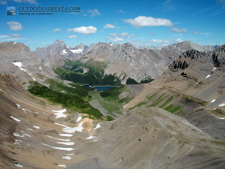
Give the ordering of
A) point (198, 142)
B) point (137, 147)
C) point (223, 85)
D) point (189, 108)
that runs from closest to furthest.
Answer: point (198, 142) < point (137, 147) < point (189, 108) < point (223, 85)

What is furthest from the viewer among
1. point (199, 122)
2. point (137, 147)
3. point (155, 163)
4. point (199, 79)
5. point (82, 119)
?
point (199, 79)

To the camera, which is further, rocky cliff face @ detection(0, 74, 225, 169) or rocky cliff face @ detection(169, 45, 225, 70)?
rocky cliff face @ detection(169, 45, 225, 70)

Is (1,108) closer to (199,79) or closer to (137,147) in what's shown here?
(137,147)

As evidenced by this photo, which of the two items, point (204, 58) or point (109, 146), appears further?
point (204, 58)

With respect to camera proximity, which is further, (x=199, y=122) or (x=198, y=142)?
(x=199, y=122)

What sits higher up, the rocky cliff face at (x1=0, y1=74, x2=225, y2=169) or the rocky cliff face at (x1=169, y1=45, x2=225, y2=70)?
the rocky cliff face at (x1=169, y1=45, x2=225, y2=70)

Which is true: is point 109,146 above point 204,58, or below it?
below

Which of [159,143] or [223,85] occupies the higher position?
[223,85]

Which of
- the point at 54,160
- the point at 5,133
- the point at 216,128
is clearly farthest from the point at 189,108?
the point at 5,133

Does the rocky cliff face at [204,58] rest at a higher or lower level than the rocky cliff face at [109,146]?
higher

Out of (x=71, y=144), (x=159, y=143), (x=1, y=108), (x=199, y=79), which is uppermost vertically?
(x=199, y=79)

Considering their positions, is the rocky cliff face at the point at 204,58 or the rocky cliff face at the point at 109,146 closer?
the rocky cliff face at the point at 109,146
